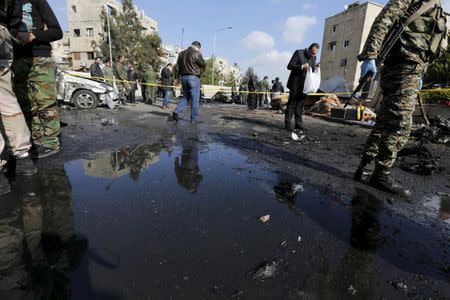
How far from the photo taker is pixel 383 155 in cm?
272

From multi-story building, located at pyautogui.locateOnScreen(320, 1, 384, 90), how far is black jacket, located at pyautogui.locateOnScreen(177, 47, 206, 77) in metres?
32.3

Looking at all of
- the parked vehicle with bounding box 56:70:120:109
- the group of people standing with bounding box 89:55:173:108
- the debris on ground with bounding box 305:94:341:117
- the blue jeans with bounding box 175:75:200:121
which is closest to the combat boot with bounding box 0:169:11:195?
the blue jeans with bounding box 175:75:200:121

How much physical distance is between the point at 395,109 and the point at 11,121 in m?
3.52

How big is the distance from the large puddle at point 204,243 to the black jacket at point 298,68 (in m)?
3.78

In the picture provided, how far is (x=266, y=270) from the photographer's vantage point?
54.8 inches

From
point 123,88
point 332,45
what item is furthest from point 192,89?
point 332,45

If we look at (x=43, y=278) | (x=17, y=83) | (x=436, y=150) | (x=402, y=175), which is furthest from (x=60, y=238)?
(x=436, y=150)

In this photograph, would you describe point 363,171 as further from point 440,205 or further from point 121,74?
point 121,74

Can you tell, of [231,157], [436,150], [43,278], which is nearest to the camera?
[43,278]

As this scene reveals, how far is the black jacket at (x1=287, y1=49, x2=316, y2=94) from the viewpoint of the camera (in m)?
5.85

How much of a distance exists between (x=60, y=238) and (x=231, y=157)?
2376 mm

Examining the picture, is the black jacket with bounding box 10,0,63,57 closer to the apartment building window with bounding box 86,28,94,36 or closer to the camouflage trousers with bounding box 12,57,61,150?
the camouflage trousers with bounding box 12,57,61,150

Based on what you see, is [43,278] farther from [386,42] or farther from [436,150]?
[436,150]

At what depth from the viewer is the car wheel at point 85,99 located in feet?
27.9
